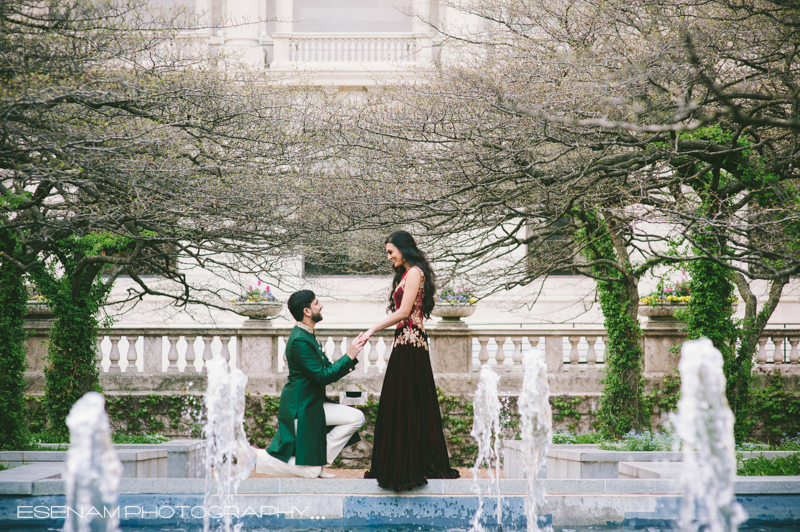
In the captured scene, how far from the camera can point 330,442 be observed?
19.9ft

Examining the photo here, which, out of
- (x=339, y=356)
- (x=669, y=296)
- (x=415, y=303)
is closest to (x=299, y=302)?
(x=415, y=303)

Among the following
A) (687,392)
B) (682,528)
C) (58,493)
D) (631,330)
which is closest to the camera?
(687,392)

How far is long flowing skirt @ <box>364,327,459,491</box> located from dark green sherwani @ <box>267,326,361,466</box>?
43 cm

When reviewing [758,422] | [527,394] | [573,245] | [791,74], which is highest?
[791,74]

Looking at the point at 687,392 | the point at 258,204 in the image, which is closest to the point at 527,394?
the point at 687,392

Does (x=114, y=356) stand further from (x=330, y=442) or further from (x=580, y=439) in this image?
(x=580, y=439)

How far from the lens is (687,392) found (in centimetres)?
337

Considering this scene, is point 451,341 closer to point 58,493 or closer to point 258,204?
point 258,204

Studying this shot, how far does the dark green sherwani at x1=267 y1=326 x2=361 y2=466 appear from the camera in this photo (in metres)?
5.82

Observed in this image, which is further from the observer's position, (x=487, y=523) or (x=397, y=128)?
(x=397, y=128)

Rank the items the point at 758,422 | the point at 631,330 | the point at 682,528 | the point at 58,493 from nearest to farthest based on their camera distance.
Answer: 1. the point at 682,528
2. the point at 58,493
3. the point at 631,330
4. the point at 758,422

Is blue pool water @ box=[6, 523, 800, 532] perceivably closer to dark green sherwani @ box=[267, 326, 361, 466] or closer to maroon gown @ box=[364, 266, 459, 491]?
maroon gown @ box=[364, 266, 459, 491]

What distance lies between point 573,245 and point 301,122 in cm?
409

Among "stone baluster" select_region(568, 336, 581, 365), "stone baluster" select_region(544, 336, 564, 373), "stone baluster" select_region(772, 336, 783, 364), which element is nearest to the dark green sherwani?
"stone baluster" select_region(544, 336, 564, 373)
